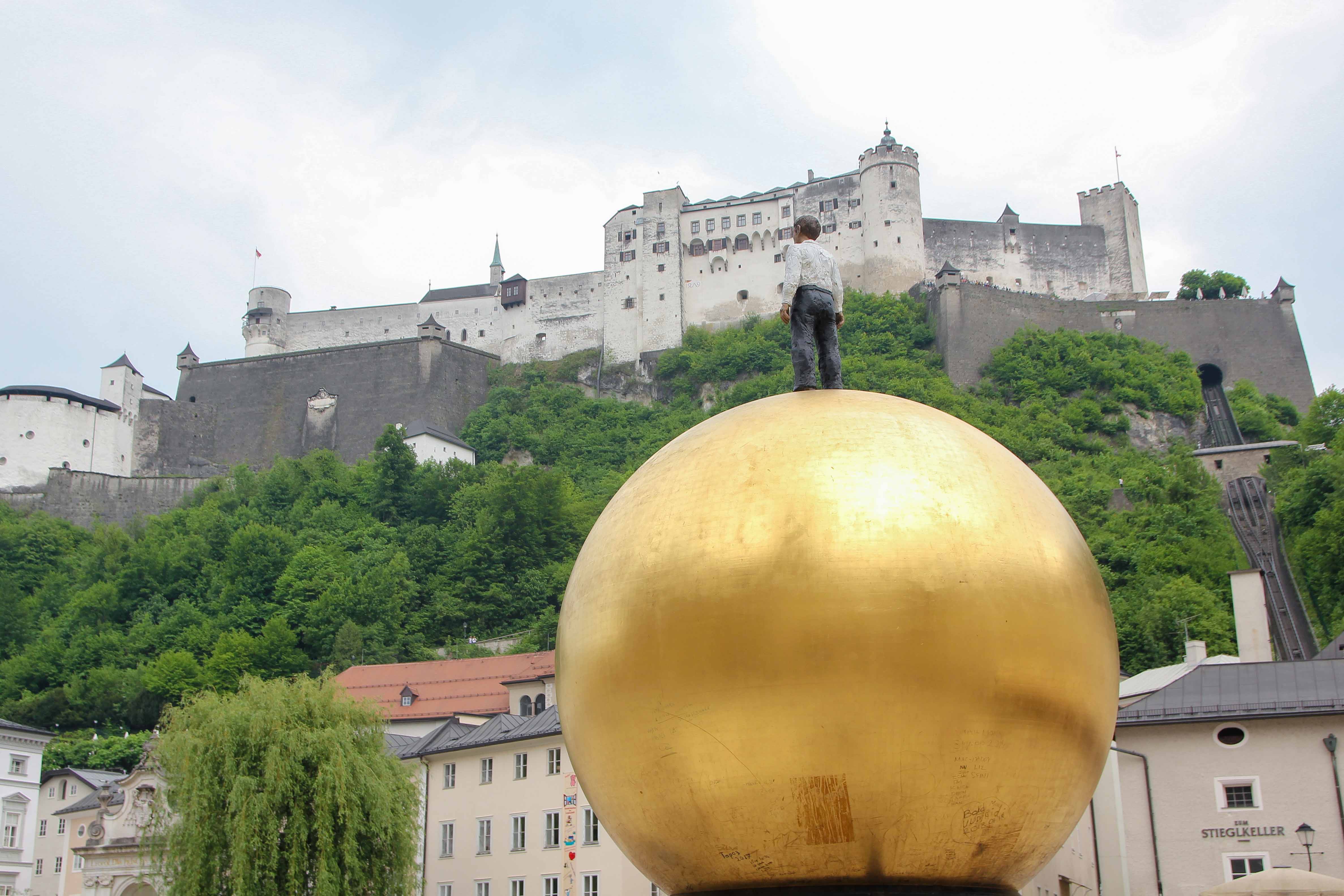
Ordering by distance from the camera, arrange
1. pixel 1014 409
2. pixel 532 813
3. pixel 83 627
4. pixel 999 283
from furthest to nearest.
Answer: pixel 999 283 → pixel 1014 409 → pixel 83 627 → pixel 532 813

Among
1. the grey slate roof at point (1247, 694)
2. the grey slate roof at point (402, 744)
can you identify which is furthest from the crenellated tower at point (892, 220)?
the grey slate roof at point (1247, 694)

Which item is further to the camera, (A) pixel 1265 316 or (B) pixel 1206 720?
(A) pixel 1265 316

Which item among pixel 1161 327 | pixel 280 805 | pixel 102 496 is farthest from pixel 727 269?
pixel 280 805

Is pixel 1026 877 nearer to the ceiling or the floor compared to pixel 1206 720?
nearer to the floor

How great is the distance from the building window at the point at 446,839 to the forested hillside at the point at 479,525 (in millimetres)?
27978

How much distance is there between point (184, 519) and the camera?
8231cm

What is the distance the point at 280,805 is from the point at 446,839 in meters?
9.89

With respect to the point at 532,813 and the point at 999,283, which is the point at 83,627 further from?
the point at 999,283

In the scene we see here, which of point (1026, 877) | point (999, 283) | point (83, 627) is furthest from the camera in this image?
point (999, 283)

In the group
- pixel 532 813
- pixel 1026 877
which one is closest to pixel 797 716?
pixel 1026 877

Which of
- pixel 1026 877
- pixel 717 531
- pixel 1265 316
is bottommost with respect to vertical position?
pixel 1026 877

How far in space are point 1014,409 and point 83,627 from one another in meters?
55.7

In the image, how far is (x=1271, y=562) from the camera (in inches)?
2168

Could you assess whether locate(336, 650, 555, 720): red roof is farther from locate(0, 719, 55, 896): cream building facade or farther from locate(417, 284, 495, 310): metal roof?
locate(417, 284, 495, 310): metal roof
